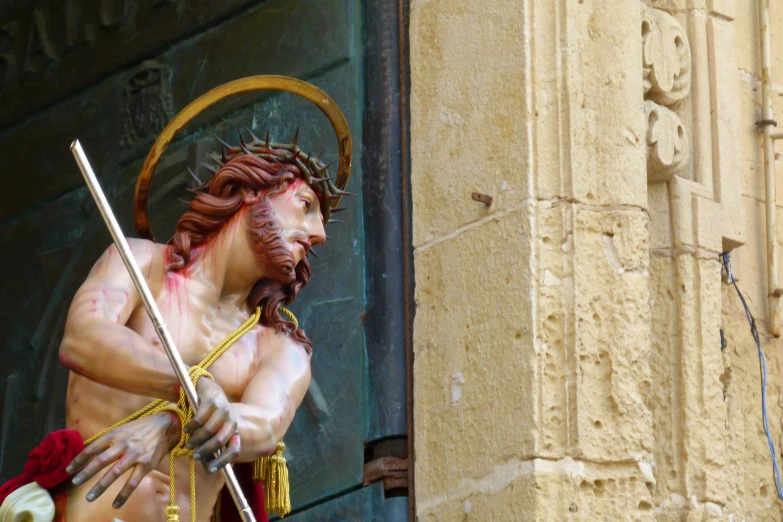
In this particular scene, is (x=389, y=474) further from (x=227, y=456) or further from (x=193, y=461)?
(x=227, y=456)

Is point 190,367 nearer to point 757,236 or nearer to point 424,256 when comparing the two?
point 424,256

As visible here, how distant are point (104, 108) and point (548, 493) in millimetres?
2237

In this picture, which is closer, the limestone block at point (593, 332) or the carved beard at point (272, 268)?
the carved beard at point (272, 268)

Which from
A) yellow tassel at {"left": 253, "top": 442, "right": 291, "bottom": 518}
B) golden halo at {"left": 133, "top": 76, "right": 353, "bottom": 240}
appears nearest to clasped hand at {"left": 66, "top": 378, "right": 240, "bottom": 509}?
yellow tassel at {"left": 253, "top": 442, "right": 291, "bottom": 518}

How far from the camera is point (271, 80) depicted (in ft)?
16.4

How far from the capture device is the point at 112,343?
455 centimetres

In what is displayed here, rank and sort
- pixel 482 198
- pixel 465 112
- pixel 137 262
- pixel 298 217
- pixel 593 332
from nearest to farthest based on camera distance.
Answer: pixel 137 262, pixel 298 217, pixel 593 332, pixel 482 198, pixel 465 112

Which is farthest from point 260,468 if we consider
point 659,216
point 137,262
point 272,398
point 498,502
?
point 659,216

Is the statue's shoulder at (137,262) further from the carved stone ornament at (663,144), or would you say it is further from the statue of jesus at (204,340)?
the carved stone ornament at (663,144)

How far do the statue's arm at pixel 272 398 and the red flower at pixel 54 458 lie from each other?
325 millimetres

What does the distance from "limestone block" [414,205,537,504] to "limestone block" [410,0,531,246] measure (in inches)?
3.5

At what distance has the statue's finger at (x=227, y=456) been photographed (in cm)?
435

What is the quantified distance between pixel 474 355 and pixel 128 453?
1.24 m

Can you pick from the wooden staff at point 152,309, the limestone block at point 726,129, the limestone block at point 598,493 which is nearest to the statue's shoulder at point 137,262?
the wooden staff at point 152,309
